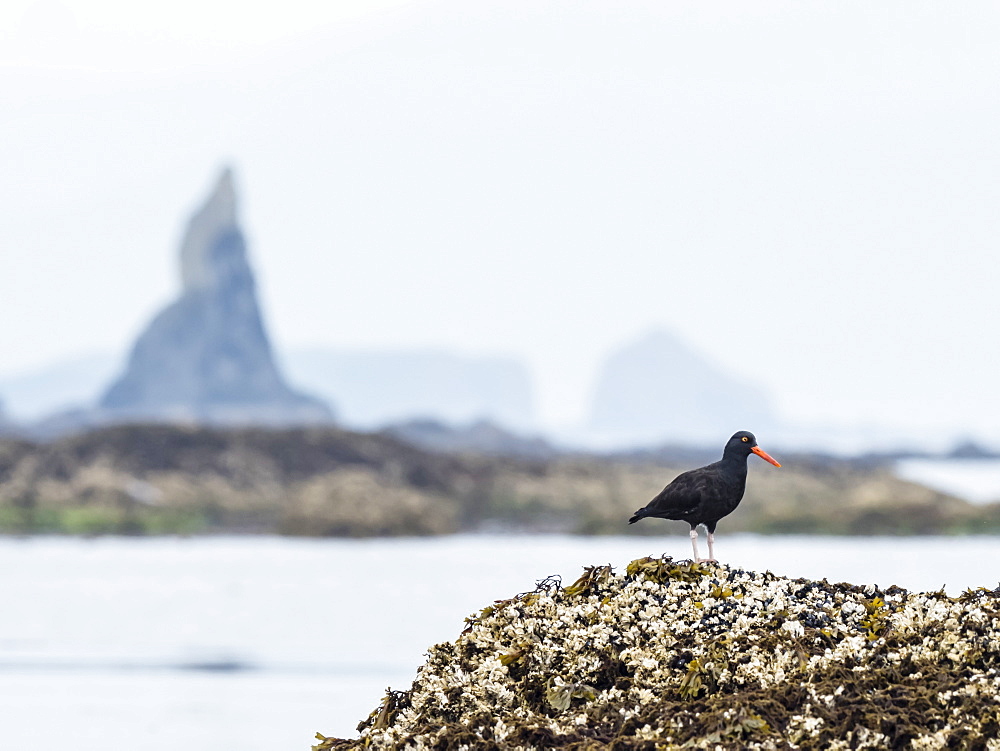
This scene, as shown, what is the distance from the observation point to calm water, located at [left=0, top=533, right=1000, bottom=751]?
43.0ft

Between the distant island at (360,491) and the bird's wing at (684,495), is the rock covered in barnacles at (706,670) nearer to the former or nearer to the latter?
the bird's wing at (684,495)

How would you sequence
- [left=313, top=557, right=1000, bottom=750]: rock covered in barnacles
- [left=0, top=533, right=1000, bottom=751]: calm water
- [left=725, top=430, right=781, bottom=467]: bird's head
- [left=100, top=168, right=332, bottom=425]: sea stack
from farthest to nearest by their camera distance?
[left=100, top=168, right=332, bottom=425]: sea stack, [left=0, top=533, right=1000, bottom=751]: calm water, [left=725, top=430, right=781, bottom=467]: bird's head, [left=313, top=557, right=1000, bottom=750]: rock covered in barnacles

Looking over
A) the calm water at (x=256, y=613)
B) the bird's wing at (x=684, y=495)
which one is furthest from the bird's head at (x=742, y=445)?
the calm water at (x=256, y=613)

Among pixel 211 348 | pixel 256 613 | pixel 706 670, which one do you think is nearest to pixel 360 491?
pixel 256 613

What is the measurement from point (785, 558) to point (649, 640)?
24330mm

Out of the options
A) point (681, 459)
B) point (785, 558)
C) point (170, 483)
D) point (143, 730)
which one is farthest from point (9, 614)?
point (681, 459)

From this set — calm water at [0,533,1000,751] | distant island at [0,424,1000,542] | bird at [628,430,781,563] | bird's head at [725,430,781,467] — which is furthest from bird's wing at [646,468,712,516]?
distant island at [0,424,1000,542]

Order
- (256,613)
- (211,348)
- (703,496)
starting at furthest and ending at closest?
(211,348) < (256,613) < (703,496)

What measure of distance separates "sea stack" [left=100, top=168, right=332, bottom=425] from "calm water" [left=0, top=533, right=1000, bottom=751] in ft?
218

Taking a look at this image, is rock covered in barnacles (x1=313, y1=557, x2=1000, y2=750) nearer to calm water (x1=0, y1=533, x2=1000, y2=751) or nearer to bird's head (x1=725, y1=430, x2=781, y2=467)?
bird's head (x1=725, y1=430, x2=781, y2=467)

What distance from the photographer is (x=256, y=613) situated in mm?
22375

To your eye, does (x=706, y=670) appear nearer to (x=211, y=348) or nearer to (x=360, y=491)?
(x=360, y=491)

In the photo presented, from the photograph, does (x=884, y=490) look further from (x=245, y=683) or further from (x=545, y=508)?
(x=245, y=683)

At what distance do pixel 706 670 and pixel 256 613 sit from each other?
1640cm
